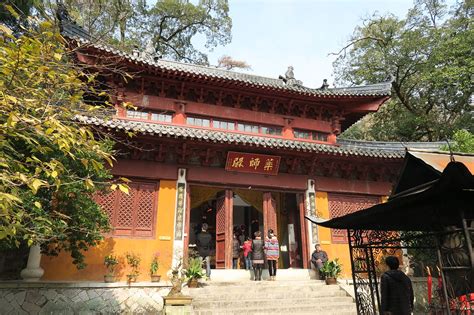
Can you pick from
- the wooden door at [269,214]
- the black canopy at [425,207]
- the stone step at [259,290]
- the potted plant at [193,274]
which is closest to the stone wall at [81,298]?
the potted plant at [193,274]

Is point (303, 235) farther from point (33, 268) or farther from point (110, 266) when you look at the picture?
point (33, 268)

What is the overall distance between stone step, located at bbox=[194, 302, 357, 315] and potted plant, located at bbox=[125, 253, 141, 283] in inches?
82.9

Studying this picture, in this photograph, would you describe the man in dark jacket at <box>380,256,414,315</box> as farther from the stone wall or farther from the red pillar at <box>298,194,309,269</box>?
the red pillar at <box>298,194,309,269</box>

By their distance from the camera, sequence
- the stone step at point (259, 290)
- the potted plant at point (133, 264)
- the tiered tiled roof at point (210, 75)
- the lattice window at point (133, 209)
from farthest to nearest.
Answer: the tiered tiled roof at point (210, 75) → the lattice window at point (133, 209) → the potted plant at point (133, 264) → the stone step at point (259, 290)

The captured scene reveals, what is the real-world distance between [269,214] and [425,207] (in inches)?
256

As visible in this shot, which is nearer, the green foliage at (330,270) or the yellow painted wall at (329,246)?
the green foliage at (330,270)

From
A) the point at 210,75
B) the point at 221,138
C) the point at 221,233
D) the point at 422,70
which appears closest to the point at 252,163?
the point at 221,138

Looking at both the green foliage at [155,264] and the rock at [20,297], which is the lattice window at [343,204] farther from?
the rock at [20,297]

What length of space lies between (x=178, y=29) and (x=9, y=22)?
43.9 ft

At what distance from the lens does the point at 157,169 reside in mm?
9406

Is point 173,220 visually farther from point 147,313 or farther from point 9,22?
point 9,22

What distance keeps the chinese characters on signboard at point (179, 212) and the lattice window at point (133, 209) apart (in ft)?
1.96

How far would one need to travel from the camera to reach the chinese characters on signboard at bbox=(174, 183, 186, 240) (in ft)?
29.9

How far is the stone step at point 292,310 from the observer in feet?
23.3
